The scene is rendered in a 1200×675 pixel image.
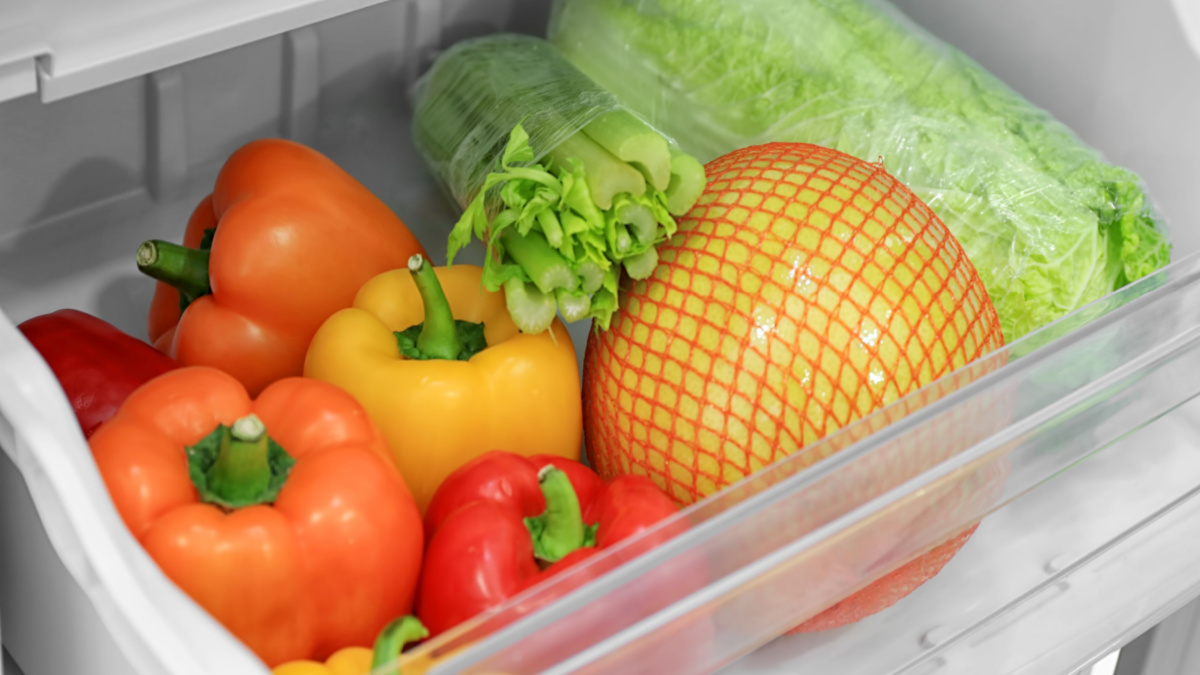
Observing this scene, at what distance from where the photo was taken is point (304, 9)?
757 mm

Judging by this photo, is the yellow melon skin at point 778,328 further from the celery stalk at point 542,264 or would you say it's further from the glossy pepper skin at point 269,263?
the glossy pepper skin at point 269,263

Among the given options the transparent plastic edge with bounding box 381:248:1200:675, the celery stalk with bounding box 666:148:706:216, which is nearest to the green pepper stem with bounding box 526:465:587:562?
the transparent plastic edge with bounding box 381:248:1200:675

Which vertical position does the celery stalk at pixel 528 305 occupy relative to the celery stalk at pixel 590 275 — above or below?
below

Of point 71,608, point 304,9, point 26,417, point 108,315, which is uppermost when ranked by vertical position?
point 304,9

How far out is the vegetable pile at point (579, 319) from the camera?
2.30 ft

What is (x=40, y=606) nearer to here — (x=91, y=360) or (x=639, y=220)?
(x=91, y=360)

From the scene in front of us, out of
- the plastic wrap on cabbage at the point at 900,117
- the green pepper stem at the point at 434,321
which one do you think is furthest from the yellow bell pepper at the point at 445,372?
the plastic wrap on cabbage at the point at 900,117

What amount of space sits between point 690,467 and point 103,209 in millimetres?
582

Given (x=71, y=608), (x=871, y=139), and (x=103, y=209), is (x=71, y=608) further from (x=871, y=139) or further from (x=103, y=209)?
(x=871, y=139)

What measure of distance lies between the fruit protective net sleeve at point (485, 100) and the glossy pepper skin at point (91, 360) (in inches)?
11.7

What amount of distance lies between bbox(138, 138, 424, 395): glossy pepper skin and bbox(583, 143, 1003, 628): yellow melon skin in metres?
0.22

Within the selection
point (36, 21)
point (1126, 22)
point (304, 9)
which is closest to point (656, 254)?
point (304, 9)

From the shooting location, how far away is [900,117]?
1084 mm

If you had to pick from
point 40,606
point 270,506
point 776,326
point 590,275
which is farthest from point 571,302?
point 40,606
